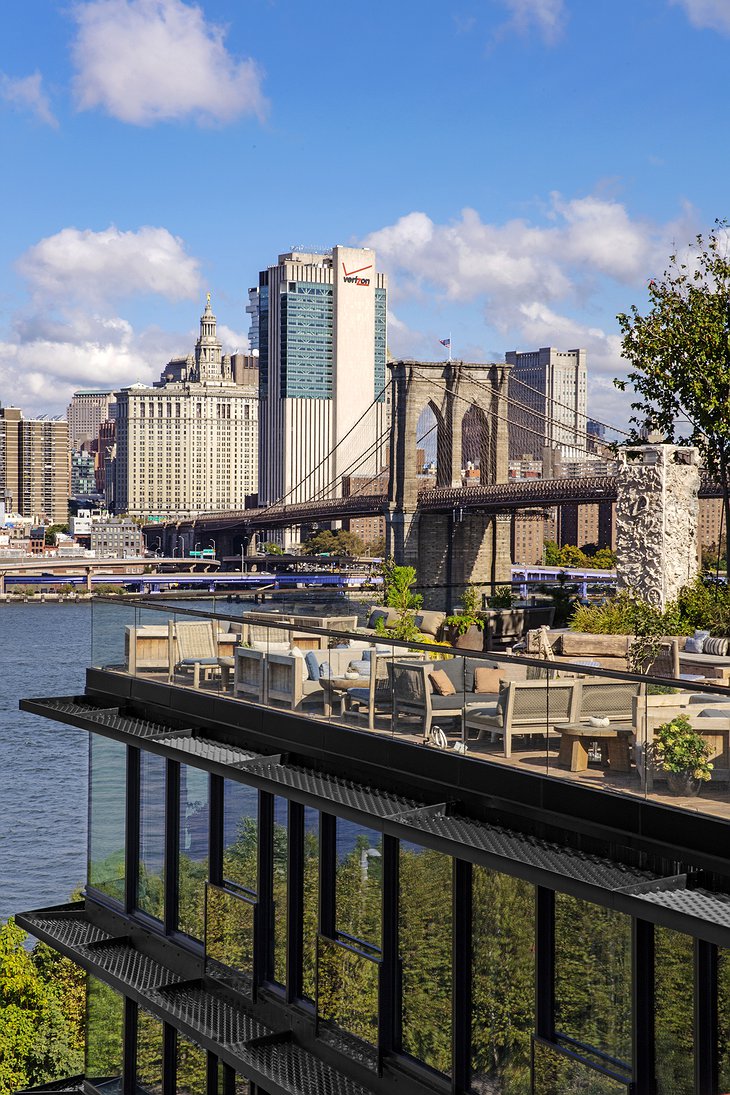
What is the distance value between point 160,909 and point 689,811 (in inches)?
192

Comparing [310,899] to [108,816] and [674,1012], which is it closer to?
[108,816]

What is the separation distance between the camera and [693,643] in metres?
11.9

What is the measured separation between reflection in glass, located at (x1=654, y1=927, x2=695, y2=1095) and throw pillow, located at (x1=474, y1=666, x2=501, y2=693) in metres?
1.51

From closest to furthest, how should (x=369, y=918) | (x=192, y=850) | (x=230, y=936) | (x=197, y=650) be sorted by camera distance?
(x=369, y=918) < (x=230, y=936) < (x=192, y=850) < (x=197, y=650)

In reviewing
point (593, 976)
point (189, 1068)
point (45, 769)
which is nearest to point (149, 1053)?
point (189, 1068)

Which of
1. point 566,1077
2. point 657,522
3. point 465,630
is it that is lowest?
point 566,1077

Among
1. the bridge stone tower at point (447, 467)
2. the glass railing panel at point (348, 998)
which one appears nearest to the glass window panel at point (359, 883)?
the glass railing panel at point (348, 998)

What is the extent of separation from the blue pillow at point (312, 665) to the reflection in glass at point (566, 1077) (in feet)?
8.79

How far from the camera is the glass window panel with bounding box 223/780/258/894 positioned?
830 cm

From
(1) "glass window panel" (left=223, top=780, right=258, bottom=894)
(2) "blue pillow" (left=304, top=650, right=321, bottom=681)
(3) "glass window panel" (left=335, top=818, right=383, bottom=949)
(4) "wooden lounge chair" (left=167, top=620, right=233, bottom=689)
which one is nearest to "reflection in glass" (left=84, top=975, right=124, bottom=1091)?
(1) "glass window panel" (left=223, top=780, right=258, bottom=894)

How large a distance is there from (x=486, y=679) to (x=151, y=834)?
3.63m

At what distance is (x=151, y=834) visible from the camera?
936 centimetres

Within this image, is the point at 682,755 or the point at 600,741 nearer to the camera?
the point at 682,755

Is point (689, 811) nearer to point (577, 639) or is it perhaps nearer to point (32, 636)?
point (577, 639)
